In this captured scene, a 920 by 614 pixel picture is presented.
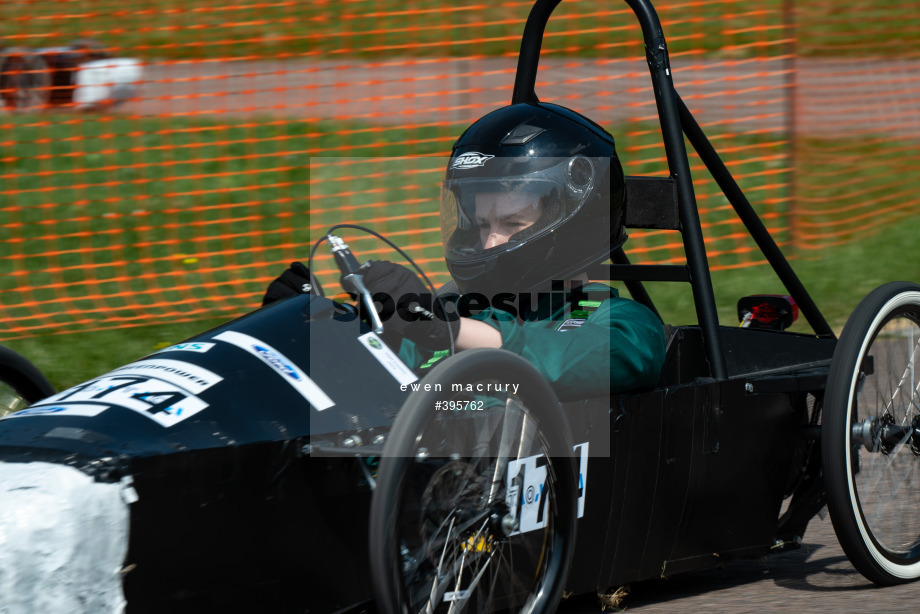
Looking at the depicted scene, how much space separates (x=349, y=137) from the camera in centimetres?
1008

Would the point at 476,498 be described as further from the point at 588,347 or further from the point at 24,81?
the point at 24,81

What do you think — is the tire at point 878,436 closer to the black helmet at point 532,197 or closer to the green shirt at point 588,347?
the green shirt at point 588,347

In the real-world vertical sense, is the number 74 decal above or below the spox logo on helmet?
below

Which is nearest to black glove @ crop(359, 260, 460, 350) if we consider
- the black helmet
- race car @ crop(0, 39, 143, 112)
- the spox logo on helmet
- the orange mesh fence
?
the black helmet

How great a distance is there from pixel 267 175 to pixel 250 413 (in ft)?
22.9

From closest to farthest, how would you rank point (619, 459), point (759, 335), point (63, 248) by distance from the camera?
point (619, 459) < point (759, 335) < point (63, 248)

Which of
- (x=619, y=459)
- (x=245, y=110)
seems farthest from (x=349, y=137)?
(x=619, y=459)

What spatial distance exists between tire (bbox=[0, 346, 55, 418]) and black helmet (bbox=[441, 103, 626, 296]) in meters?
1.24

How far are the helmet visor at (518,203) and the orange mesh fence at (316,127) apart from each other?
13.5 feet

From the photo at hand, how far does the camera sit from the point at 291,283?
10.6 feet

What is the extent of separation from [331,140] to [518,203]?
6.78 metres

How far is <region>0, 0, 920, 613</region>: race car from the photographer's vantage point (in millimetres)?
2436

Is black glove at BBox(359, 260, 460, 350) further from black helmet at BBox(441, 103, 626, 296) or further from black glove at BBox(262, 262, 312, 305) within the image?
black helmet at BBox(441, 103, 626, 296)

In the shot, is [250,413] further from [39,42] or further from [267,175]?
[39,42]
